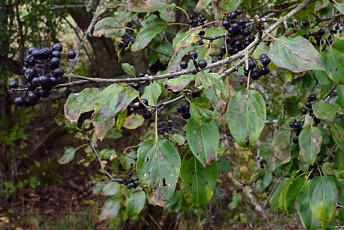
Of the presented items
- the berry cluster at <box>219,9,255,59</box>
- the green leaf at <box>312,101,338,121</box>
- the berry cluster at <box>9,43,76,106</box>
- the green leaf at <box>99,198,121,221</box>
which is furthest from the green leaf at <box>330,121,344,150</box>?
the green leaf at <box>99,198,121,221</box>

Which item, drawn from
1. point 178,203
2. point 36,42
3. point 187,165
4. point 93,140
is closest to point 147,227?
point 178,203

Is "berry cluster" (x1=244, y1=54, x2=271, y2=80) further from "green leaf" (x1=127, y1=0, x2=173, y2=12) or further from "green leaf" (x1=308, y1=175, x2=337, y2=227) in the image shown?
"green leaf" (x1=308, y1=175, x2=337, y2=227)

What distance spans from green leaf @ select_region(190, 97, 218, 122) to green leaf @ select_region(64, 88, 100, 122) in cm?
23

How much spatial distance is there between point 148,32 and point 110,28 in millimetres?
240

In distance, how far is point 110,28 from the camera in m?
1.48

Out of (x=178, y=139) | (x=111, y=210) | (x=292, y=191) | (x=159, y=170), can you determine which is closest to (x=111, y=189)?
(x=111, y=210)

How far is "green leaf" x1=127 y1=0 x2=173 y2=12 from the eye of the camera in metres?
1.10

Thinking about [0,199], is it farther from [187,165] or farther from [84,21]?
[187,165]

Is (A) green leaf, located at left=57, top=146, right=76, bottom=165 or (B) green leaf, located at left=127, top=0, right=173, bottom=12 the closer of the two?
(B) green leaf, located at left=127, top=0, right=173, bottom=12

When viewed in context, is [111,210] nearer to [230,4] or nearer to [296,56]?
[230,4]

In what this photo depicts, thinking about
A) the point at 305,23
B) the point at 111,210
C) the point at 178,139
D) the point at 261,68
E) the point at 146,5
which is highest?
the point at 146,5

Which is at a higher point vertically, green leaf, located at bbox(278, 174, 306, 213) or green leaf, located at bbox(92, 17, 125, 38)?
green leaf, located at bbox(92, 17, 125, 38)

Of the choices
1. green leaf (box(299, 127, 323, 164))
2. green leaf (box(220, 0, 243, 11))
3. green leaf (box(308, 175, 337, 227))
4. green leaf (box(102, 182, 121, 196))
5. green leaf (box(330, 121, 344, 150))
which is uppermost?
green leaf (box(220, 0, 243, 11))

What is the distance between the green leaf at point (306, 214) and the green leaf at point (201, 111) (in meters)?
0.65
